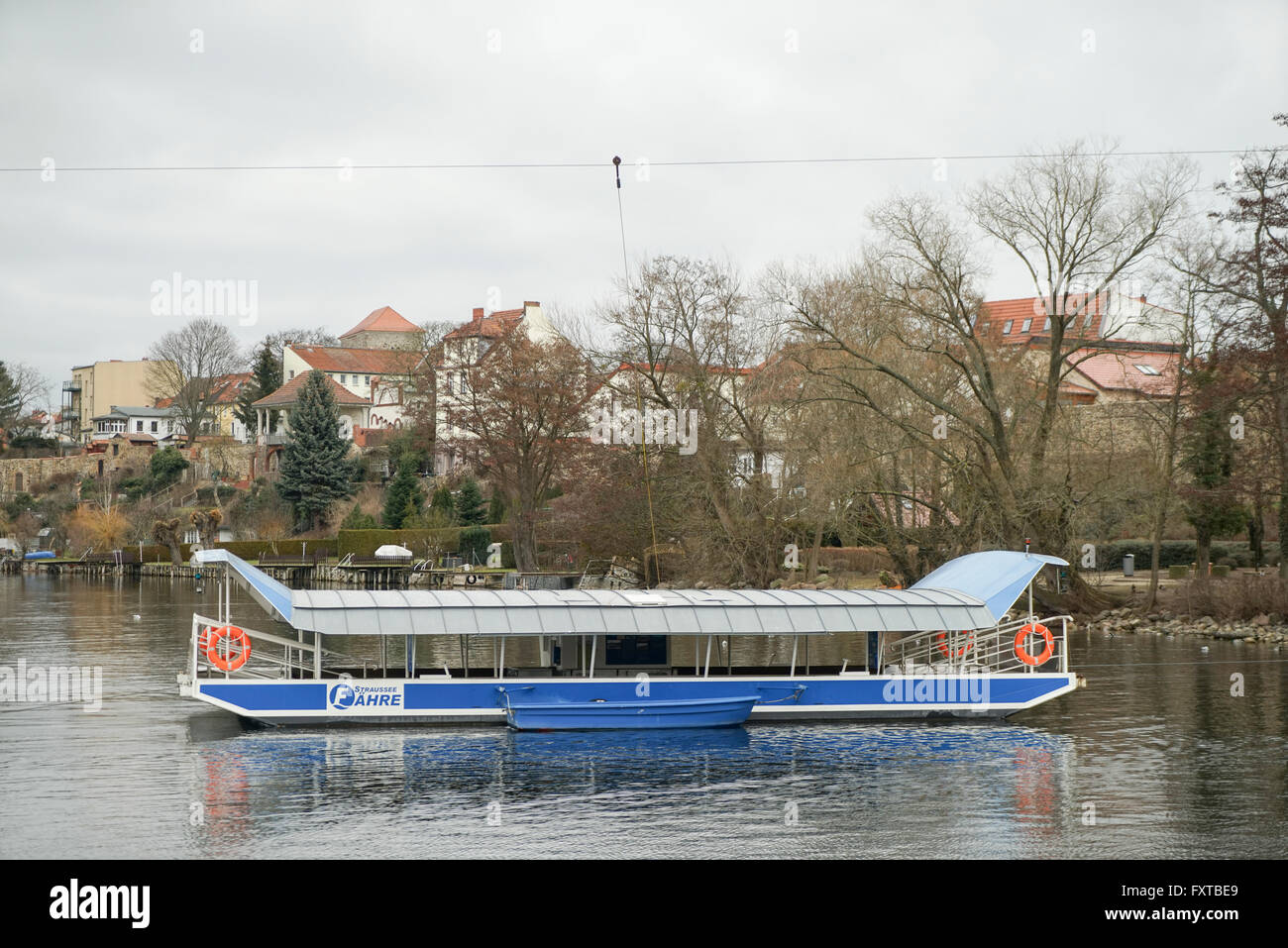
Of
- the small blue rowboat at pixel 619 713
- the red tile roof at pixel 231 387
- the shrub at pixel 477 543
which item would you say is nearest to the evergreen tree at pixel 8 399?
the red tile roof at pixel 231 387

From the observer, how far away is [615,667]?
106ft

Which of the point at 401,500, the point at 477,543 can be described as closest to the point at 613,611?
the point at 477,543

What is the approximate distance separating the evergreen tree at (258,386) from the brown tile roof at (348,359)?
8.92 ft

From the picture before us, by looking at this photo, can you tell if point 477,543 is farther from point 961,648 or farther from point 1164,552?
point 961,648

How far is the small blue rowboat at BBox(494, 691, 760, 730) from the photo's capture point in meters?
30.3

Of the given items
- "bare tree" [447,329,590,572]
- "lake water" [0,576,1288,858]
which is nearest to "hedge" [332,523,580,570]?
"bare tree" [447,329,590,572]

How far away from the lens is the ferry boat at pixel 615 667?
99.8 ft

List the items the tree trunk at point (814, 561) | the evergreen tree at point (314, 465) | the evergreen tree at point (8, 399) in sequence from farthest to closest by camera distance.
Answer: the evergreen tree at point (8, 399) < the evergreen tree at point (314, 465) < the tree trunk at point (814, 561)

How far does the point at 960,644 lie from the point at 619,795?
539 inches

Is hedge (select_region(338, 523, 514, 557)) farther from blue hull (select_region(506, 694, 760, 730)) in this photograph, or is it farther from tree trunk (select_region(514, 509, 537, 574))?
blue hull (select_region(506, 694, 760, 730))

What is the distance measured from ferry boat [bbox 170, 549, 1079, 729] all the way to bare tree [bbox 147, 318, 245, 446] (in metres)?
103

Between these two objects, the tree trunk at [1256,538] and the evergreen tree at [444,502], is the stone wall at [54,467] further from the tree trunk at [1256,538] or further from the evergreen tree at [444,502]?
the tree trunk at [1256,538]

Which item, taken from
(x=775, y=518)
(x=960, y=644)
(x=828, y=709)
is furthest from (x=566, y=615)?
(x=775, y=518)

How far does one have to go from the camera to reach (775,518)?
6016 centimetres
